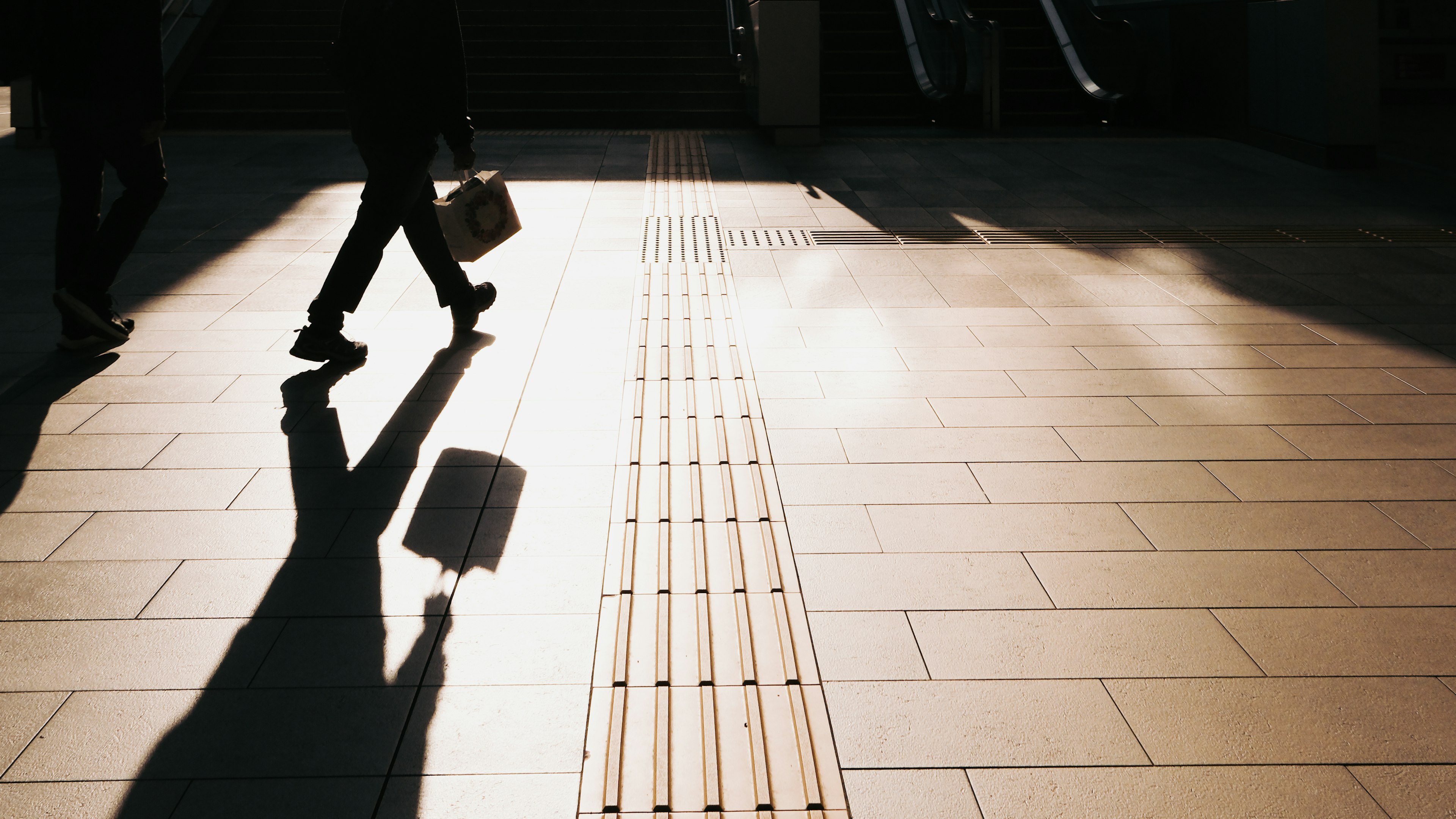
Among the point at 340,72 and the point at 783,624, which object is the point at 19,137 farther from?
the point at 783,624

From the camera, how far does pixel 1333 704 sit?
218 centimetres

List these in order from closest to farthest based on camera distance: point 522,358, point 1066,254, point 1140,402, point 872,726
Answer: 1. point 872,726
2. point 1140,402
3. point 522,358
4. point 1066,254

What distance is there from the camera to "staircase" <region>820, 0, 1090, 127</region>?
39.3 ft

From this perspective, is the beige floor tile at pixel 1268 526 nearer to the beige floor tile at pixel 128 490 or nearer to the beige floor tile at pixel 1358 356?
the beige floor tile at pixel 1358 356

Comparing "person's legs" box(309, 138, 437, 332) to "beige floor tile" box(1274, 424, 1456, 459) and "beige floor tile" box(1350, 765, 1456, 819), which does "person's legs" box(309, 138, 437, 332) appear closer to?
"beige floor tile" box(1274, 424, 1456, 459)

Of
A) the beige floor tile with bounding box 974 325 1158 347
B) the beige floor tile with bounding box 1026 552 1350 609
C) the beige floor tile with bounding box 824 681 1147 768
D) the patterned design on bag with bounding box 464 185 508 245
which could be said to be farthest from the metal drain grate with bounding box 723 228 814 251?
the beige floor tile with bounding box 824 681 1147 768

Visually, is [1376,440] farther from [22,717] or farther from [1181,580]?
[22,717]

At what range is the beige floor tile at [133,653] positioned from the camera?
2246mm

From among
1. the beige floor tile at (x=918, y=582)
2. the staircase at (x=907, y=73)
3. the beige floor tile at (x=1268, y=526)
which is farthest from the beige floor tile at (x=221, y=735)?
the staircase at (x=907, y=73)

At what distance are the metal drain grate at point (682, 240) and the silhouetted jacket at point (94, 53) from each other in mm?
2428

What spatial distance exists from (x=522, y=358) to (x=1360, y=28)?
7.76 m

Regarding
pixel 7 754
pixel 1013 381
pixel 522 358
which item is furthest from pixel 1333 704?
pixel 522 358

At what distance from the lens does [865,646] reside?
239 centimetres

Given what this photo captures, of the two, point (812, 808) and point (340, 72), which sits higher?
point (340, 72)
